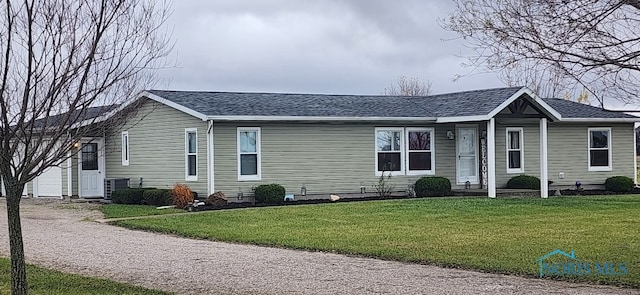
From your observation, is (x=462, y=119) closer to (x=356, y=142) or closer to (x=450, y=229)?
(x=356, y=142)

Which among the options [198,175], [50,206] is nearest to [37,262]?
[198,175]

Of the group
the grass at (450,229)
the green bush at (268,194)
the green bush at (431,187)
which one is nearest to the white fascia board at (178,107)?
the green bush at (268,194)

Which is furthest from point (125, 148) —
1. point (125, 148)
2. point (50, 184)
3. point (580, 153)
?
point (580, 153)

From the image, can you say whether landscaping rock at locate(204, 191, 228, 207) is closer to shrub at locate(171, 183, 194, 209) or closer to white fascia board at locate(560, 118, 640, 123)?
shrub at locate(171, 183, 194, 209)

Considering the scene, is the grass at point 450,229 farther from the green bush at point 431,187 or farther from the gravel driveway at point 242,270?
the green bush at point 431,187

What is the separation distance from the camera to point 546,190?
26.2 m

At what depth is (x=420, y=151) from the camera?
89.1ft

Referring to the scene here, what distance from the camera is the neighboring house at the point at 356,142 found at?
80.0 feet

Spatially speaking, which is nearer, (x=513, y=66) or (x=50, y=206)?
(x=513, y=66)

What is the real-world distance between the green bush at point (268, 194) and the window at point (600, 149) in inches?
475

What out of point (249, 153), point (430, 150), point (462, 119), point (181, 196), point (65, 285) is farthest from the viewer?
point (430, 150)

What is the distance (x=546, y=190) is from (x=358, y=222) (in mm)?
9982

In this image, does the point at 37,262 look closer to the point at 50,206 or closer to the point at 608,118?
the point at 50,206

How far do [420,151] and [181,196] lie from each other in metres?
8.30
